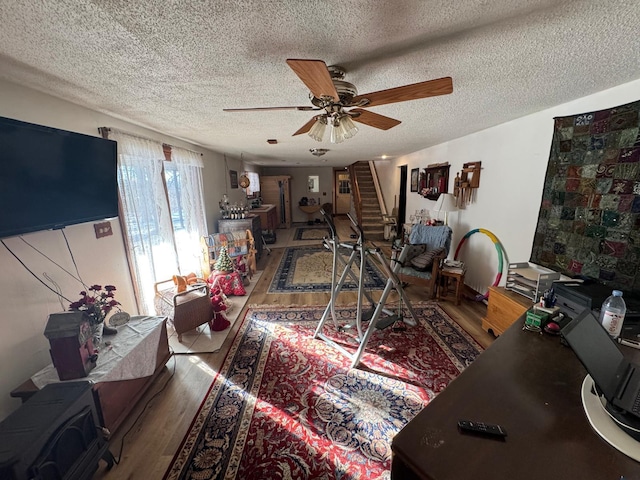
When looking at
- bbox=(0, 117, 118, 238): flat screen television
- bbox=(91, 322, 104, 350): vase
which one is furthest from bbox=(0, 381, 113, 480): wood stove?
bbox=(0, 117, 118, 238): flat screen television

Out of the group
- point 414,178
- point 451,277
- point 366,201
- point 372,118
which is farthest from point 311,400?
point 366,201

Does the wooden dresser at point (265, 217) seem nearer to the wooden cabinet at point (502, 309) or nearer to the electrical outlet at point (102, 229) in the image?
the electrical outlet at point (102, 229)

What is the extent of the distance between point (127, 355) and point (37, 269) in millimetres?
776

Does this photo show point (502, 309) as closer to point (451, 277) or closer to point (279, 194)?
point (451, 277)

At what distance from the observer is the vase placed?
1.56 meters

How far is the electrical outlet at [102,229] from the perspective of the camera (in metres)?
2.01

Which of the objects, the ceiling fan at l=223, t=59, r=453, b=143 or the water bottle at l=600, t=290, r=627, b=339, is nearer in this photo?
the ceiling fan at l=223, t=59, r=453, b=143

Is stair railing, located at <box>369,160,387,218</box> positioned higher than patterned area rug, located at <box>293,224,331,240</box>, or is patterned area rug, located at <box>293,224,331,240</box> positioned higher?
stair railing, located at <box>369,160,387,218</box>

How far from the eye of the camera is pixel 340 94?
133cm

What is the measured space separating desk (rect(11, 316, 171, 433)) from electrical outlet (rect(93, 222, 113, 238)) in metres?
0.75

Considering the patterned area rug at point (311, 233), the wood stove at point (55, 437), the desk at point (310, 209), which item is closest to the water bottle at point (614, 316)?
the wood stove at point (55, 437)

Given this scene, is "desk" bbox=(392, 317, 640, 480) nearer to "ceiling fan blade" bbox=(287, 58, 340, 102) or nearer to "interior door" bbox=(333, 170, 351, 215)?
"ceiling fan blade" bbox=(287, 58, 340, 102)

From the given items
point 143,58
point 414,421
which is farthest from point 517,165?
point 143,58

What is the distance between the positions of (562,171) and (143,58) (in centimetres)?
306
